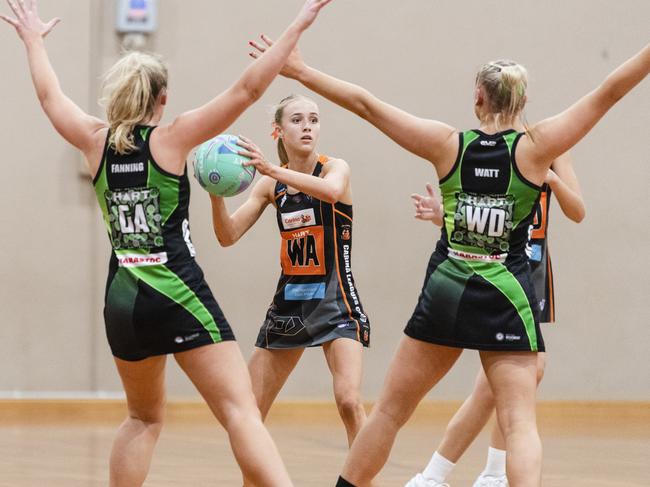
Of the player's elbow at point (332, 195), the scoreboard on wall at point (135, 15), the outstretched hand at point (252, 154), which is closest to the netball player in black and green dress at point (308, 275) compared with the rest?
the player's elbow at point (332, 195)

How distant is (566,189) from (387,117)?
1.21 meters

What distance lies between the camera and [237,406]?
3.27m

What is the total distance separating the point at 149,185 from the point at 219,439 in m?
3.65

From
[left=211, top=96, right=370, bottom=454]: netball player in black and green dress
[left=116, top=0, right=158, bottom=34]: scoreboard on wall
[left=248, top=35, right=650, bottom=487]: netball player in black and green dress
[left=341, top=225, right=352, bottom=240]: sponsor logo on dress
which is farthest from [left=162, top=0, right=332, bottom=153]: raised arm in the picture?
[left=116, top=0, right=158, bottom=34]: scoreboard on wall

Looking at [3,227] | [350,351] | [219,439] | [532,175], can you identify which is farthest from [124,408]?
[532,175]

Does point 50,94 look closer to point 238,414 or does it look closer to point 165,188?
point 165,188

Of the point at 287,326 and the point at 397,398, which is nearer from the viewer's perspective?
the point at 397,398

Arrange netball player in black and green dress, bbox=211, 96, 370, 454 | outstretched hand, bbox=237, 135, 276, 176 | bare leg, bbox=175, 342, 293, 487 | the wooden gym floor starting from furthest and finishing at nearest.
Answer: the wooden gym floor → netball player in black and green dress, bbox=211, 96, 370, 454 → outstretched hand, bbox=237, 135, 276, 176 → bare leg, bbox=175, 342, 293, 487

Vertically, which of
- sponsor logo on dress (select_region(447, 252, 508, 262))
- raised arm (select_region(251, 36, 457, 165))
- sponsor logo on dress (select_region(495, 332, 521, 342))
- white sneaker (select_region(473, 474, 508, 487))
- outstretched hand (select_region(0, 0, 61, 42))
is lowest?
white sneaker (select_region(473, 474, 508, 487))

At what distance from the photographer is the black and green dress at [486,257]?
3.44 metres

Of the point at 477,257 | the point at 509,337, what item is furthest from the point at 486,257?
the point at 509,337

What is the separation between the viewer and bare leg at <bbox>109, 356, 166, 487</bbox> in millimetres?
3438

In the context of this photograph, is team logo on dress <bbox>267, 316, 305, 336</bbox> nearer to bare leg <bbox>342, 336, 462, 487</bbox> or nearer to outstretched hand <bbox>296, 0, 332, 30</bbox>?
bare leg <bbox>342, 336, 462, 487</bbox>

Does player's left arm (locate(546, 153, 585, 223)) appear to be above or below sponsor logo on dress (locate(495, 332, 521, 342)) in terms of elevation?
above
